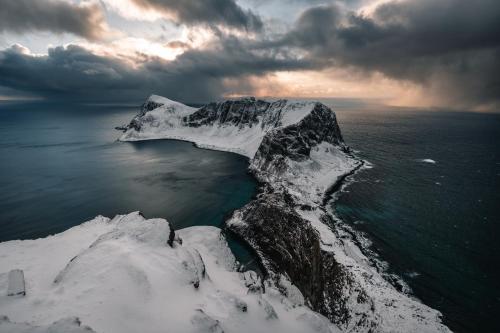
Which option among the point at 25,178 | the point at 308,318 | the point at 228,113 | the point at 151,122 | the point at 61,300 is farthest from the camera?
the point at 151,122

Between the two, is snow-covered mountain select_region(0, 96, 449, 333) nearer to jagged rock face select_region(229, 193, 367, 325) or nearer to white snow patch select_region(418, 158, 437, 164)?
jagged rock face select_region(229, 193, 367, 325)

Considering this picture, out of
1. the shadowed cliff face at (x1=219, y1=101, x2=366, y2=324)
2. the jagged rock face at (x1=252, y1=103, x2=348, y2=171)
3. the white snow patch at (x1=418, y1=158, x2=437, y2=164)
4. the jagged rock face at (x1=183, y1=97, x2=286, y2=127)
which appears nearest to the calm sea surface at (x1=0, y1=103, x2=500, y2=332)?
the white snow patch at (x1=418, y1=158, x2=437, y2=164)

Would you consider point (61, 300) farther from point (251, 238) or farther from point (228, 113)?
point (228, 113)

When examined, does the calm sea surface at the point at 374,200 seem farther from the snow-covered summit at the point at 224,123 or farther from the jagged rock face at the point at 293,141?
the snow-covered summit at the point at 224,123

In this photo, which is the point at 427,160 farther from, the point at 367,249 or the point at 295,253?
the point at 295,253

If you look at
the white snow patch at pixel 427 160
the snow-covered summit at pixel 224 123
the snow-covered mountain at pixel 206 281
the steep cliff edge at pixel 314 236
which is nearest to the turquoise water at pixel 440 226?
the white snow patch at pixel 427 160

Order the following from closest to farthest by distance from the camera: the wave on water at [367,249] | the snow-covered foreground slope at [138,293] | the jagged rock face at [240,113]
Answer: the snow-covered foreground slope at [138,293] → the wave on water at [367,249] → the jagged rock face at [240,113]

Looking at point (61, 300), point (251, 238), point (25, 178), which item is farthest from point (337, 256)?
point (25, 178)
